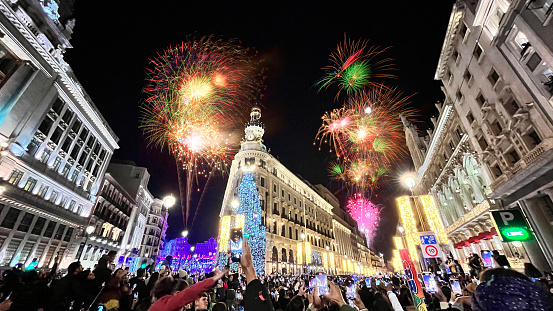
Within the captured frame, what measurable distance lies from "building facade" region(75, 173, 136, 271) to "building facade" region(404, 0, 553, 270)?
147 feet

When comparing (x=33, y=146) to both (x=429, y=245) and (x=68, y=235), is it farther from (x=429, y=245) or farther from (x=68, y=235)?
(x=429, y=245)

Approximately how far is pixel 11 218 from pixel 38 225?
11.9 ft

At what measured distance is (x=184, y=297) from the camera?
8.01ft

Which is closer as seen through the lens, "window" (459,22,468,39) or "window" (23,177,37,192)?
"window" (459,22,468,39)

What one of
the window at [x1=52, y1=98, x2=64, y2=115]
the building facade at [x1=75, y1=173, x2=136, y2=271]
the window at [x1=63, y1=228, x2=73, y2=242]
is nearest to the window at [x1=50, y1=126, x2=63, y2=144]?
the window at [x1=52, y1=98, x2=64, y2=115]

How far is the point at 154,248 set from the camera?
199ft

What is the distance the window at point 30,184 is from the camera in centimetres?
2173

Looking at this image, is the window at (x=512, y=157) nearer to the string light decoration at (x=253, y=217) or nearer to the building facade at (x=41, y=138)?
the string light decoration at (x=253, y=217)

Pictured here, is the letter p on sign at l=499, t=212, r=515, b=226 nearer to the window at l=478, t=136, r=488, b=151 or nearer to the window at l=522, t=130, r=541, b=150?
the window at l=522, t=130, r=541, b=150

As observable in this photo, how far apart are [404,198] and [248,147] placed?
112ft

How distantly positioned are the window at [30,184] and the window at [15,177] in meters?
1.06

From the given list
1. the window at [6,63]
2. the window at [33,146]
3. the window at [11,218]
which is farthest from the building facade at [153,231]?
the window at [6,63]

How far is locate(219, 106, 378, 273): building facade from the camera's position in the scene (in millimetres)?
39781

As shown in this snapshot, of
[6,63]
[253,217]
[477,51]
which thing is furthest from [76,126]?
[477,51]
